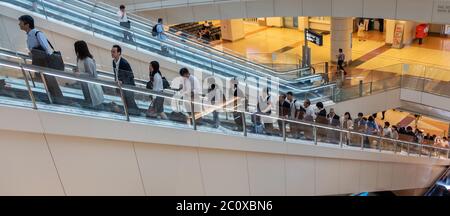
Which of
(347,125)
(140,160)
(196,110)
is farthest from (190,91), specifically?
(347,125)

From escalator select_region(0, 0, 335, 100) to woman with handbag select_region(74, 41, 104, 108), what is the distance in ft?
13.9

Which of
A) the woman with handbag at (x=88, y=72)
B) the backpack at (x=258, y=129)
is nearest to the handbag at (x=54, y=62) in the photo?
the woman with handbag at (x=88, y=72)

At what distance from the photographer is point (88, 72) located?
5.33 meters

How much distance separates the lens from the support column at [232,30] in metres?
21.8

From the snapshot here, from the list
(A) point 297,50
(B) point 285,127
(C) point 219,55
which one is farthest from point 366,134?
(A) point 297,50

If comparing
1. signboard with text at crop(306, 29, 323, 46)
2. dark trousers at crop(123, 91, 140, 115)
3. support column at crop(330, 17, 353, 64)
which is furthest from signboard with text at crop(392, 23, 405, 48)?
dark trousers at crop(123, 91, 140, 115)

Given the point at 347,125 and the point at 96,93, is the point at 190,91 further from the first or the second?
the point at 347,125

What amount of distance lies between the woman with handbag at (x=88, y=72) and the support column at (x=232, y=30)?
16.9 metres

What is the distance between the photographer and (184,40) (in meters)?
11.5

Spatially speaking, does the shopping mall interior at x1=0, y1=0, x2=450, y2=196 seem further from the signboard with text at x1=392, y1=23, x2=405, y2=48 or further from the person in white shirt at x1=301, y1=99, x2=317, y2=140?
the signboard with text at x1=392, y1=23, x2=405, y2=48

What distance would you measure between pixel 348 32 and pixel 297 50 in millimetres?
2697

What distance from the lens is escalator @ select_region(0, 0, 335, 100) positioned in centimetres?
935

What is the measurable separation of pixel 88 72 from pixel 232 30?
1710cm
